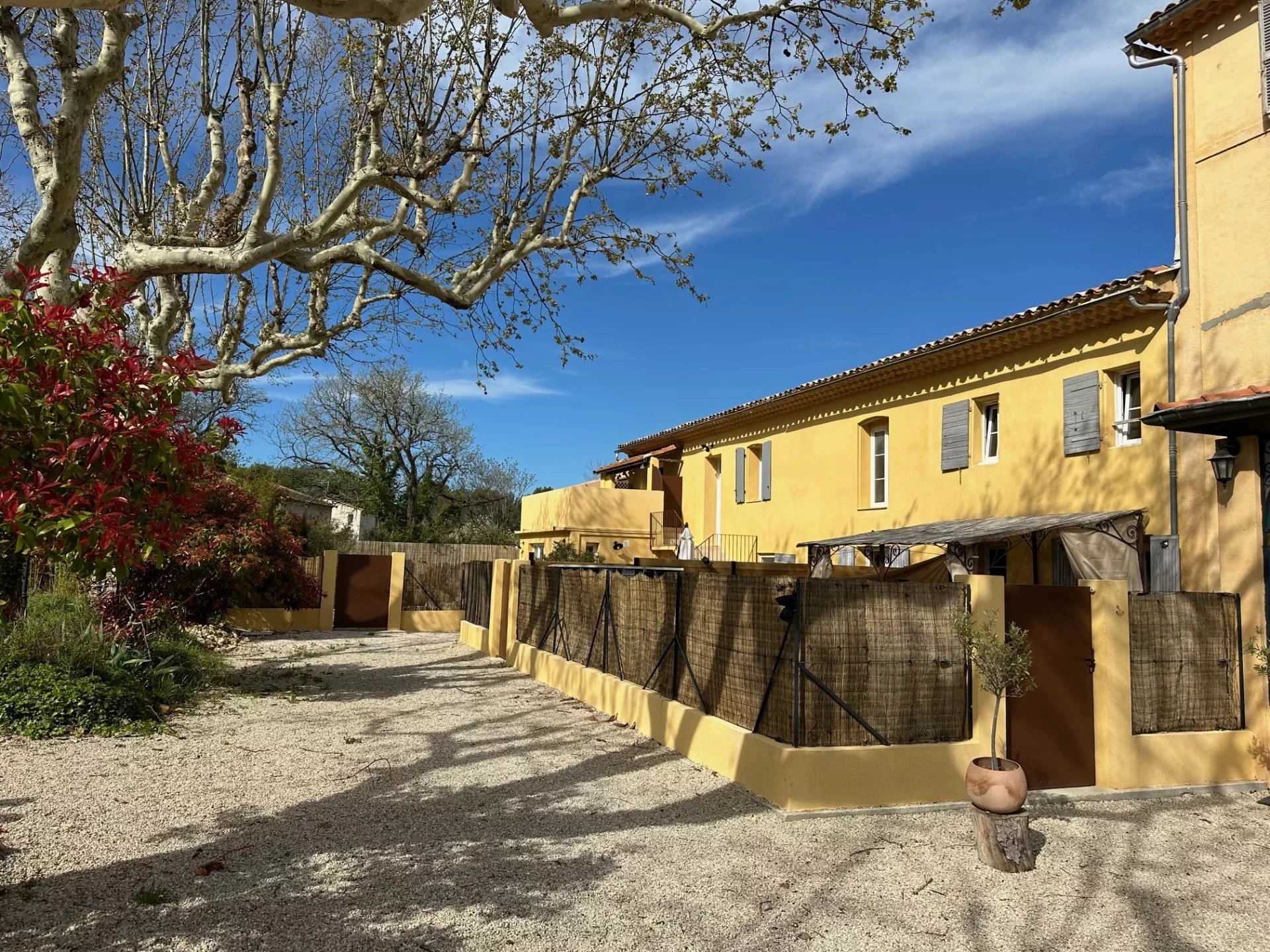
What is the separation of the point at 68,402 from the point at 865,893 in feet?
15.6

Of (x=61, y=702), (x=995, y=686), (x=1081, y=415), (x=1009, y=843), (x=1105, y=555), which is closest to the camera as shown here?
(x=1009, y=843)

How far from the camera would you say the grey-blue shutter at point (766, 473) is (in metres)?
20.3

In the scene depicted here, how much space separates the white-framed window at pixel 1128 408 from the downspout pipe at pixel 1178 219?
1.21 meters

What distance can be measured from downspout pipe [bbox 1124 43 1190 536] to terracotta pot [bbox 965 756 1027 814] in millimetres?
5445

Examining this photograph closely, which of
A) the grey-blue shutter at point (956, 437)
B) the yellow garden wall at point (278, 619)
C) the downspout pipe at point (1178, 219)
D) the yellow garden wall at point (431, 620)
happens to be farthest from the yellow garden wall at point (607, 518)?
the downspout pipe at point (1178, 219)

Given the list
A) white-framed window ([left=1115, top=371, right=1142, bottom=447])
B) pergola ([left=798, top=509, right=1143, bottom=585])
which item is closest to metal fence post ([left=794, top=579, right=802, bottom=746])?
pergola ([left=798, top=509, right=1143, bottom=585])

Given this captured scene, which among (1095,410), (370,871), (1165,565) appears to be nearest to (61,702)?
(370,871)

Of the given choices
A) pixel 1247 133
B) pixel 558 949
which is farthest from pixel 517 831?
pixel 1247 133

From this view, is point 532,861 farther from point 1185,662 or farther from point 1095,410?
point 1095,410

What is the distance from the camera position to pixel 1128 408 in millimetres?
11555

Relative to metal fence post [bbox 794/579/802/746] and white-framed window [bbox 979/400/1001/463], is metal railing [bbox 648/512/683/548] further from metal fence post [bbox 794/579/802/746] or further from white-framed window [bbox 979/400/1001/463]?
metal fence post [bbox 794/579/802/746]

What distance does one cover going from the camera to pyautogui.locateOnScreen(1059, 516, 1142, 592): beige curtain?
10305mm

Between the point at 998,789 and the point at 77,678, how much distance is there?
8520 mm

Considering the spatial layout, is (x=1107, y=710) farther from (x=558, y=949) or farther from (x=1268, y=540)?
(x=558, y=949)
